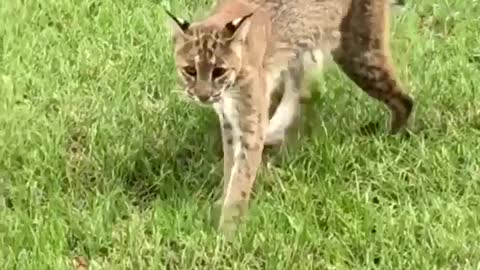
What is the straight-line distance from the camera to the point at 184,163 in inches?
243

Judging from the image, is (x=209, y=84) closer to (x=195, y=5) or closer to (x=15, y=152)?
(x=15, y=152)

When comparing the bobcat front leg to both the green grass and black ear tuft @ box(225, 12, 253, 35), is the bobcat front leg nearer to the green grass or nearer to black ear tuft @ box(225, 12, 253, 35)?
the green grass

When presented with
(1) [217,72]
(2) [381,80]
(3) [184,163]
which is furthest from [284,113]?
(1) [217,72]

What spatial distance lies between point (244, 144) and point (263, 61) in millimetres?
464

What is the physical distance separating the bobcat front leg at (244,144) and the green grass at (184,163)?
Answer: 0.11 m

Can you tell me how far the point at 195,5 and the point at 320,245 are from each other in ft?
8.98

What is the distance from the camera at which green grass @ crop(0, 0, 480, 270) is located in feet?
17.5

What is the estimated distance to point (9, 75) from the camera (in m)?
6.80

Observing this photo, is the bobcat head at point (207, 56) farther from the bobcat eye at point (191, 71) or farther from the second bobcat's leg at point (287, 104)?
the second bobcat's leg at point (287, 104)

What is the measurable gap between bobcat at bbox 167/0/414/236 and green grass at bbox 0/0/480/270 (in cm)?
14

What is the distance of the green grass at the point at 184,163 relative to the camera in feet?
17.5

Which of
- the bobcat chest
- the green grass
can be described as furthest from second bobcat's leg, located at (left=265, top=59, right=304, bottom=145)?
the bobcat chest

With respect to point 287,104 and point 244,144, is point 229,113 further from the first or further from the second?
point 287,104

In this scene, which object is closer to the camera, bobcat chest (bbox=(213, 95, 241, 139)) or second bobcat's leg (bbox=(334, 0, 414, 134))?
bobcat chest (bbox=(213, 95, 241, 139))
